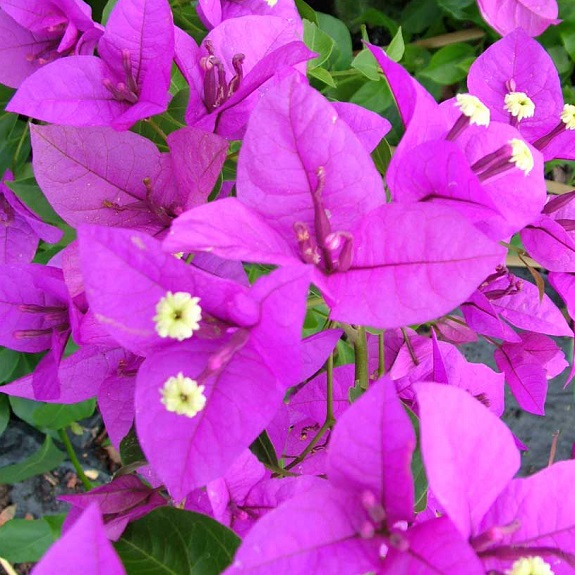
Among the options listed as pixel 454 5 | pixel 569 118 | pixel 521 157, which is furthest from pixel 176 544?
pixel 454 5

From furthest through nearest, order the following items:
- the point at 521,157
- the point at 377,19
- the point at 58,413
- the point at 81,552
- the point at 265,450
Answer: the point at 377,19 < the point at 58,413 < the point at 265,450 < the point at 521,157 < the point at 81,552

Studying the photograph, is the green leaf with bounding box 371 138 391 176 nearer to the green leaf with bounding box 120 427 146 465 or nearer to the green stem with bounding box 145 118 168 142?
the green stem with bounding box 145 118 168 142

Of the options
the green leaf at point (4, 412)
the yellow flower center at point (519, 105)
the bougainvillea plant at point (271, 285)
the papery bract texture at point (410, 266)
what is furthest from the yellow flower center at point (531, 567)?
the green leaf at point (4, 412)

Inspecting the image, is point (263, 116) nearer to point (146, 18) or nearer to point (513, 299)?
point (146, 18)

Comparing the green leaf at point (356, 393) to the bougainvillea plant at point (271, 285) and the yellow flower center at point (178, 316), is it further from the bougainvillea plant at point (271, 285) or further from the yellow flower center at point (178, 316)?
the yellow flower center at point (178, 316)

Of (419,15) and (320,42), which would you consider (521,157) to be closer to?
(320,42)

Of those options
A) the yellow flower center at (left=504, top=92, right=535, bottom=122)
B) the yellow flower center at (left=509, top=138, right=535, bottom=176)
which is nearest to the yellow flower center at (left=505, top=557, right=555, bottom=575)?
the yellow flower center at (left=509, top=138, right=535, bottom=176)
